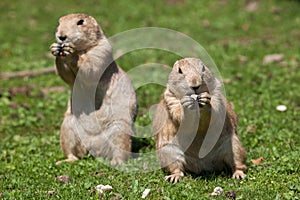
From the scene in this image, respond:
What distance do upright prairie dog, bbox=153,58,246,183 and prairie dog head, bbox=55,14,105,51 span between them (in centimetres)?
138

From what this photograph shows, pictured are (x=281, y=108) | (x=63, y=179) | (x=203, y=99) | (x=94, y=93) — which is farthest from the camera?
(x=281, y=108)

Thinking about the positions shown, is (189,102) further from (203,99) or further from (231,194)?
(231,194)

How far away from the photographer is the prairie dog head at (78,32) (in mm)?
6727

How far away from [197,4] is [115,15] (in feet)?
7.59

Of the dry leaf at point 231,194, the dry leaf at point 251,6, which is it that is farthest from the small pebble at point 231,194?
the dry leaf at point 251,6

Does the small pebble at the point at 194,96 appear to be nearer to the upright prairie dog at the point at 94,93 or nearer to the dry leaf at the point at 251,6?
the upright prairie dog at the point at 94,93

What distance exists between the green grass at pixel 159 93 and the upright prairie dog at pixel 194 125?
0.52ft

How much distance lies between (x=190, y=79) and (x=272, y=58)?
628 cm

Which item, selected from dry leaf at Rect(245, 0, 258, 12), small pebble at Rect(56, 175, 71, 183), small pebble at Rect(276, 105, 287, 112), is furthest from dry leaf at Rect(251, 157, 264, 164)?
dry leaf at Rect(245, 0, 258, 12)

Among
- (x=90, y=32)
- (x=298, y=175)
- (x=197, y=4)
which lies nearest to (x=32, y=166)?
(x=90, y=32)

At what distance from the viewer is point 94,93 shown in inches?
271

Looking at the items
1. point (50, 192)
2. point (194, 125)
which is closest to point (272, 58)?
point (194, 125)

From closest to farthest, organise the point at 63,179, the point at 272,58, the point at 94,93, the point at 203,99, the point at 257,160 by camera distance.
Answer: the point at 203,99
the point at 63,179
the point at 257,160
the point at 94,93
the point at 272,58

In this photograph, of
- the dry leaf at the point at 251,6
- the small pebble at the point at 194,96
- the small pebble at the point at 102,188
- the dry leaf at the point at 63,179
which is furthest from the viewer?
the dry leaf at the point at 251,6
